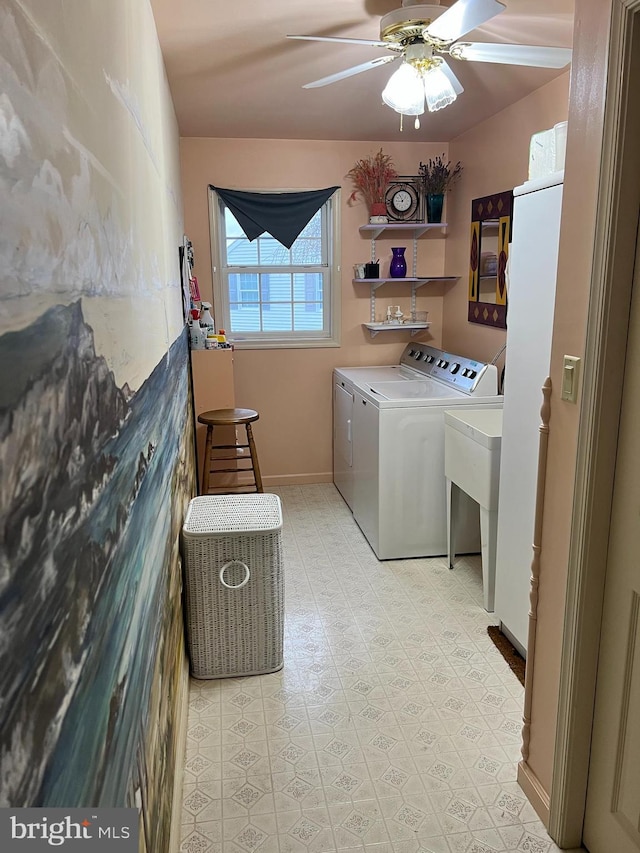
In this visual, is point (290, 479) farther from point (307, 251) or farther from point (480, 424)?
point (480, 424)

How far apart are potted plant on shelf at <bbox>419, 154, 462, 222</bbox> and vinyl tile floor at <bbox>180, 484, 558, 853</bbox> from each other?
8.44ft

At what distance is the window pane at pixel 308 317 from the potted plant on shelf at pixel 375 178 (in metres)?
0.74

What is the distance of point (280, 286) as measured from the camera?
451 cm

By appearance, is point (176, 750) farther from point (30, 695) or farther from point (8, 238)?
point (8, 238)

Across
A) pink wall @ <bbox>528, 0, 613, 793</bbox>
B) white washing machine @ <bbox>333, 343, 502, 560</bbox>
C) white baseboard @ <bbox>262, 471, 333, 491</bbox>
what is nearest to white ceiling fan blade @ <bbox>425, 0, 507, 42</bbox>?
pink wall @ <bbox>528, 0, 613, 793</bbox>

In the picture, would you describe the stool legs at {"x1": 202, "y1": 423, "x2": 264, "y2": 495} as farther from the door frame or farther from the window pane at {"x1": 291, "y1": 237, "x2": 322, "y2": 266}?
the door frame

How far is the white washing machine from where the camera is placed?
10.6 feet

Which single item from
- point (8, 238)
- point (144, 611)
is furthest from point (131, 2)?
point (144, 611)

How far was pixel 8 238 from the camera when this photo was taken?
0.57 meters

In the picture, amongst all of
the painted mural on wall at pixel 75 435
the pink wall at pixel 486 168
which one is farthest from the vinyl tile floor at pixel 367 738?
the pink wall at pixel 486 168

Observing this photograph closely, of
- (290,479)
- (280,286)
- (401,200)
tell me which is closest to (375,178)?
(401,200)

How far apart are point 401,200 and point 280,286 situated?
103 centimetres

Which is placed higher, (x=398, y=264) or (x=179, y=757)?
(x=398, y=264)

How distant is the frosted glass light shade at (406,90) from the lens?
236cm
